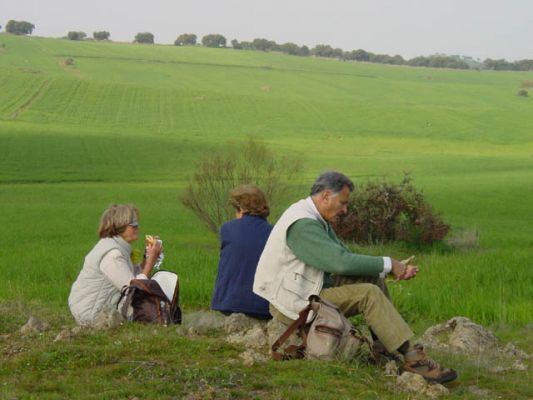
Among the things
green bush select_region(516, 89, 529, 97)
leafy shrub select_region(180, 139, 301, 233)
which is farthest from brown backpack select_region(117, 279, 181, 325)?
green bush select_region(516, 89, 529, 97)

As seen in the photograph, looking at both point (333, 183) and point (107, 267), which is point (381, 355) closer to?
point (333, 183)

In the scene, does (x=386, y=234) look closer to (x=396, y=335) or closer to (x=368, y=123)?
(x=396, y=335)

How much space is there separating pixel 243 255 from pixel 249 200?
A: 54 cm

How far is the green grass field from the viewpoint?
14.1m

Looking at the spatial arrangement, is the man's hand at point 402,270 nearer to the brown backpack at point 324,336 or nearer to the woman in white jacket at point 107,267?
the brown backpack at point 324,336

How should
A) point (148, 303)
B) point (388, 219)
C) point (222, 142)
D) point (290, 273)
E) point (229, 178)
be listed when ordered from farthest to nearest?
point (222, 142) → point (229, 178) → point (388, 219) → point (148, 303) → point (290, 273)

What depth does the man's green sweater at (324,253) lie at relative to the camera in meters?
6.71

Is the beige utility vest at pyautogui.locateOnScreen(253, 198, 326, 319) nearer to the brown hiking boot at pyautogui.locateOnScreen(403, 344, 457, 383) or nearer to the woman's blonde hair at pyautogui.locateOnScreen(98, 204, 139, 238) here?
the brown hiking boot at pyautogui.locateOnScreen(403, 344, 457, 383)

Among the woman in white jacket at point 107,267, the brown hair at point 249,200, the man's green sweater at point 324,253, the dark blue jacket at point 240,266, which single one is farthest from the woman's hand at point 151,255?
the man's green sweater at point 324,253

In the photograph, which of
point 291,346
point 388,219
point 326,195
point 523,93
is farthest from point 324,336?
point 523,93

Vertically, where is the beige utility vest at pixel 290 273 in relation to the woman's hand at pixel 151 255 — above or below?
above

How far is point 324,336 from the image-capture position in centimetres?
663

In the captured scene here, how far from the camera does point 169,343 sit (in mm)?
7059

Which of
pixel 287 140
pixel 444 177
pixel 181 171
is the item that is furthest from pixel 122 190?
pixel 287 140
